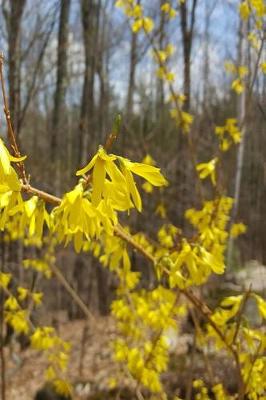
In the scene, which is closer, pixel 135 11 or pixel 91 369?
pixel 135 11

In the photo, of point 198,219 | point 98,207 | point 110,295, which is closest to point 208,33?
point 110,295

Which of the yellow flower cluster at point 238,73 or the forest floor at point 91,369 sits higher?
the yellow flower cluster at point 238,73

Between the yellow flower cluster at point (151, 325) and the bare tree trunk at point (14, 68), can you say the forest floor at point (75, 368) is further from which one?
the bare tree trunk at point (14, 68)

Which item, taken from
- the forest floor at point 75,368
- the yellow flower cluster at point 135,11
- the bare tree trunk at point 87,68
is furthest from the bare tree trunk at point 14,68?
the bare tree trunk at point 87,68

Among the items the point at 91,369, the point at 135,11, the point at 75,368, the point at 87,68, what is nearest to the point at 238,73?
the point at 135,11

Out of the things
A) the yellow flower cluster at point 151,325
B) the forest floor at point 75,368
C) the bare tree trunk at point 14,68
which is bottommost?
the forest floor at point 75,368

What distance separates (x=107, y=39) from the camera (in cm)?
1058

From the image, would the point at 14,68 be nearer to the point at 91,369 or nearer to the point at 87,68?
the point at 87,68

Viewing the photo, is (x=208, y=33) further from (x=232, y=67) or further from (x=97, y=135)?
(x=232, y=67)

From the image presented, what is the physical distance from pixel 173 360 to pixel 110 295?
13.2 feet

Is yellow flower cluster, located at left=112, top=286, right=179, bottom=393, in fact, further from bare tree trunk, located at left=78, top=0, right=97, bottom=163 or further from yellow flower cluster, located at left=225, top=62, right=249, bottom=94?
bare tree trunk, located at left=78, top=0, right=97, bottom=163

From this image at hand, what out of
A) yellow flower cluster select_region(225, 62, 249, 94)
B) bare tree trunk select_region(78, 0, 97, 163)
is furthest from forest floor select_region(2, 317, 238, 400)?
bare tree trunk select_region(78, 0, 97, 163)

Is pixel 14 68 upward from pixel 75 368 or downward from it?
upward

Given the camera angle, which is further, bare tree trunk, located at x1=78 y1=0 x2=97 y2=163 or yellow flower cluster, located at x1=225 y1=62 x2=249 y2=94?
bare tree trunk, located at x1=78 y1=0 x2=97 y2=163
